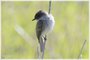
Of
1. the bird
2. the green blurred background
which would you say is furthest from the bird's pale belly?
the green blurred background

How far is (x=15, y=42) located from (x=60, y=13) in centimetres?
68

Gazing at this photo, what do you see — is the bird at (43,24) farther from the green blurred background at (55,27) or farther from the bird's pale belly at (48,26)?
the green blurred background at (55,27)

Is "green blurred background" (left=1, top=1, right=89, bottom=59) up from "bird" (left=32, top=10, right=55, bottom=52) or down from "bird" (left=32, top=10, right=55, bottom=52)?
down

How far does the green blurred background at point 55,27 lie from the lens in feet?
18.1

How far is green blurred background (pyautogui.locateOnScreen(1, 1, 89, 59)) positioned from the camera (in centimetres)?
552

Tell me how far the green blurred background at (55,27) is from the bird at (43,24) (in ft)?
2.90

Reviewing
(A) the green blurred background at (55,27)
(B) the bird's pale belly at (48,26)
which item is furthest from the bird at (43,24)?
(A) the green blurred background at (55,27)

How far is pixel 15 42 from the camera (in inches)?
229

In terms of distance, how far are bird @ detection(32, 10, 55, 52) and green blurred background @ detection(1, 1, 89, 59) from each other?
88 centimetres

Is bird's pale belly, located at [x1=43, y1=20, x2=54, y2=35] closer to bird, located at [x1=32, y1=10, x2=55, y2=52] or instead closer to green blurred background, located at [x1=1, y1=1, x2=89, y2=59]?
bird, located at [x1=32, y1=10, x2=55, y2=52]

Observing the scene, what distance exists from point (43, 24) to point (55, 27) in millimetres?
1464

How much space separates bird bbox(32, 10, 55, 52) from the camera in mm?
4324

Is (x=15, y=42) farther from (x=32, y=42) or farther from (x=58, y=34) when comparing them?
(x=32, y=42)

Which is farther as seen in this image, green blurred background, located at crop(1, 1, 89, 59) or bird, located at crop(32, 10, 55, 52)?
green blurred background, located at crop(1, 1, 89, 59)
